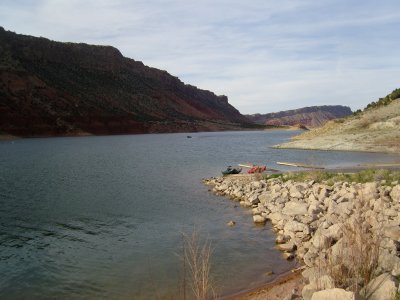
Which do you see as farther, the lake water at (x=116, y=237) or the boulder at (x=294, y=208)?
the boulder at (x=294, y=208)

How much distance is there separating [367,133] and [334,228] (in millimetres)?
39367

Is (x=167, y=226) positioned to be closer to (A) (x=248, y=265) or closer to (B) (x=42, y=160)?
(A) (x=248, y=265)

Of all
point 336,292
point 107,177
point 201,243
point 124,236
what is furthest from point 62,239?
point 107,177

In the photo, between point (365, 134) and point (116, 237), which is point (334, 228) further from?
point (365, 134)

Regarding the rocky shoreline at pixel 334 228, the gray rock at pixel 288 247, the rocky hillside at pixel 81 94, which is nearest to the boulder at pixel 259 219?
the rocky shoreline at pixel 334 228

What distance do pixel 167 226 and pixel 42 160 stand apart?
95.5 ft

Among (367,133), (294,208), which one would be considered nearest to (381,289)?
(294,208)

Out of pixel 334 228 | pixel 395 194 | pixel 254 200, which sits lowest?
pixel 254 200

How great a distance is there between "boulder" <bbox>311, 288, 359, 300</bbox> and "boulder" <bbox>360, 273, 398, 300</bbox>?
92 cm

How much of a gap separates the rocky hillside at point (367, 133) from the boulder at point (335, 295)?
127ft

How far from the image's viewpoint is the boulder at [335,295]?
19.4 ft

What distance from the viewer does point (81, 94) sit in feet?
346

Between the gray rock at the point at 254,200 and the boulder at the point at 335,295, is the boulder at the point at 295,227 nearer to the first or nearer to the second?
the gray rock at the point at 254,200

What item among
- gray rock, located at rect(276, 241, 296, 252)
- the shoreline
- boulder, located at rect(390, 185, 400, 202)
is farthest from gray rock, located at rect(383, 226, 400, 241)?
boulder, located at rect(390, 185, 400, 202)
